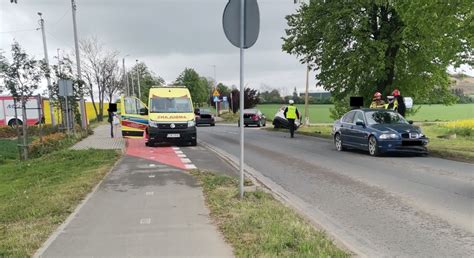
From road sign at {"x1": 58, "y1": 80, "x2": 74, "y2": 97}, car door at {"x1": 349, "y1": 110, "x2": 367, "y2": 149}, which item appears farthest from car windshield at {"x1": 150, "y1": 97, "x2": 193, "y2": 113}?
car door at {"x1": 349, "y1": 110, "x2": 367, "y2": 149}

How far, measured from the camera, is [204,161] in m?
13.4

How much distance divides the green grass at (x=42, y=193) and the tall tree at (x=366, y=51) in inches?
479

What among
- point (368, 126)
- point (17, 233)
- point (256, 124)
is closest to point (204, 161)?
point (368, 126)

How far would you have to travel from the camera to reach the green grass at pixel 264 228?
472cm

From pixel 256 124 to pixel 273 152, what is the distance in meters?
25.2

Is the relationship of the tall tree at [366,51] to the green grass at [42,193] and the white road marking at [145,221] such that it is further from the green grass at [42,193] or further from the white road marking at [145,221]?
the white road marking at [145,221]

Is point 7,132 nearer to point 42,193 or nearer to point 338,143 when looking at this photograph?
point 338,143

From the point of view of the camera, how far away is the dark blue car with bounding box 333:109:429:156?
45.4 feet

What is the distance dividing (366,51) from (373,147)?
23.6 ft

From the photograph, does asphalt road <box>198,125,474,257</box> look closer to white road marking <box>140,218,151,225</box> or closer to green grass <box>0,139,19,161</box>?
white road marking <box>140,218,151,225</box>

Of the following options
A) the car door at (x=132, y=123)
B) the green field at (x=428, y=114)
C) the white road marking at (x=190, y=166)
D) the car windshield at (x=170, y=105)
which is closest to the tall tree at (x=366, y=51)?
the car windshield at (x=170, y=105)

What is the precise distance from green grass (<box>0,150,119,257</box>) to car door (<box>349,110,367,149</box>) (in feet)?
25.9

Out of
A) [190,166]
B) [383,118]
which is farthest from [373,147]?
[190,166]

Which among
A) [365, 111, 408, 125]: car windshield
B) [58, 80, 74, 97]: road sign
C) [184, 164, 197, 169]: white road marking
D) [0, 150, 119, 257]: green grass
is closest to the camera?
[0, 150, 119, 257]: green grass
